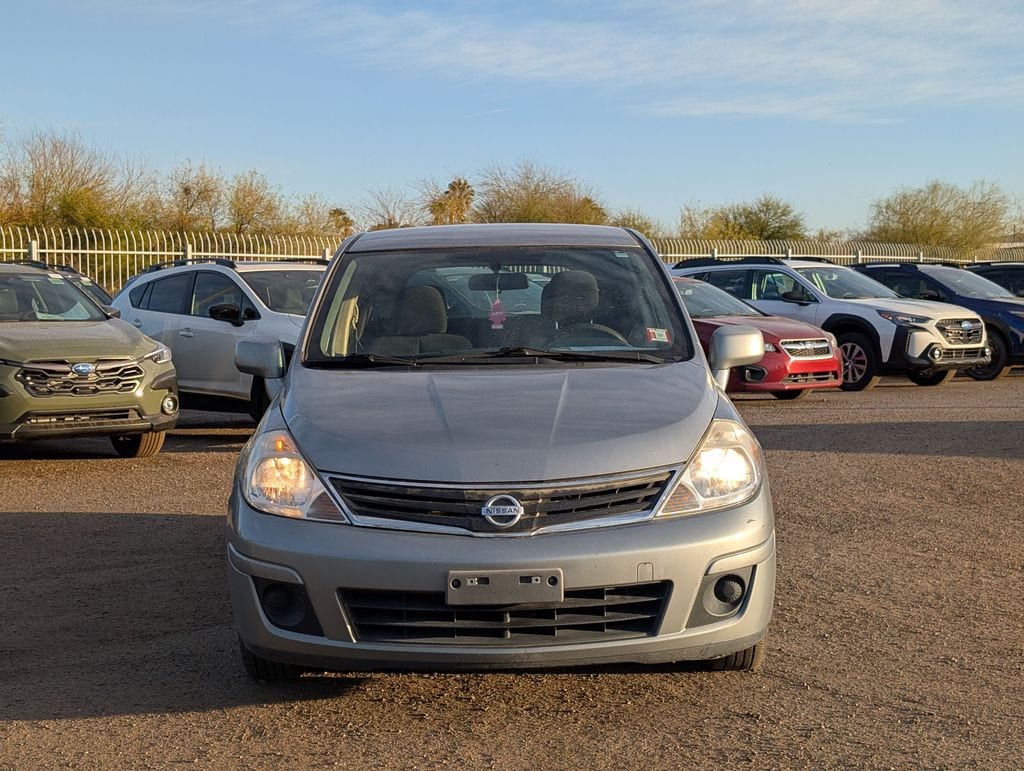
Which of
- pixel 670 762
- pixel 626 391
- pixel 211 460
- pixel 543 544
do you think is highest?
pixel 626 391

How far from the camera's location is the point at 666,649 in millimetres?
4312

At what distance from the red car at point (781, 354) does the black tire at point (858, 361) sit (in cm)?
164

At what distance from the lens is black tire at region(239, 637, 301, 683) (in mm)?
4711

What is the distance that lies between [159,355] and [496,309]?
6.41 metres

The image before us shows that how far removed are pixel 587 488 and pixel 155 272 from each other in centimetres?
1092

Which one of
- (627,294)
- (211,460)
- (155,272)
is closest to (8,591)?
(627,294)

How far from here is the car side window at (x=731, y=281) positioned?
18609 millimetres

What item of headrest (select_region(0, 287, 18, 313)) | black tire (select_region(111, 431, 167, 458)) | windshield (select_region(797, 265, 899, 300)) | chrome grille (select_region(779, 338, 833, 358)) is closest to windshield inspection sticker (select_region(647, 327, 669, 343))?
black tire (select_region(111, 431, 167, 458))

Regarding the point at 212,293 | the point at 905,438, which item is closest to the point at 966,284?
the point at 905,438

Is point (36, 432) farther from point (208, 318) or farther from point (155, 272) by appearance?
point (155, 272)

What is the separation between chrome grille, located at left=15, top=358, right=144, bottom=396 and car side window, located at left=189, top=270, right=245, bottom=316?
6.77ft

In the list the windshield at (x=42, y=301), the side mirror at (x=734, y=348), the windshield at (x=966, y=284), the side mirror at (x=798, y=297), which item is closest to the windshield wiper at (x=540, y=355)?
the side mirror at (x=734, y=348)

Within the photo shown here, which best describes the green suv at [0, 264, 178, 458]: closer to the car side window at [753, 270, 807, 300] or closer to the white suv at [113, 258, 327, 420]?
the white suv at [113, 258, 327, 420]

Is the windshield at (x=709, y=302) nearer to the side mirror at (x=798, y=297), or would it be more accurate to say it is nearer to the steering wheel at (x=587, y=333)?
the side mirror at (x=798, y=297)
